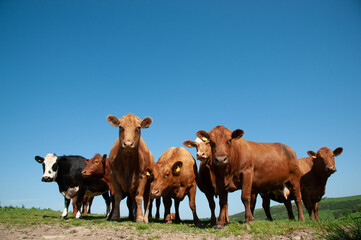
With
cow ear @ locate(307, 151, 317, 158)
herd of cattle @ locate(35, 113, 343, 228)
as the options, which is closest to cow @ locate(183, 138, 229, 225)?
herd of cattle @ locate(35, 113, 343, 228)

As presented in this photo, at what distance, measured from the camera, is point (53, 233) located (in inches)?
318

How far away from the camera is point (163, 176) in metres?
10.5

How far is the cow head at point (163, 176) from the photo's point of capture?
10.3 meters

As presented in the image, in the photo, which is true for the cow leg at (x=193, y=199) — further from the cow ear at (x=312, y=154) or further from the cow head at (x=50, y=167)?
the cow ear at (x=312, y=154)

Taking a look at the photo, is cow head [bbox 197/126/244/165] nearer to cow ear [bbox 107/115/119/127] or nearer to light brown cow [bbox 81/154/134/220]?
cow ear [bbox 107/115/119/127]

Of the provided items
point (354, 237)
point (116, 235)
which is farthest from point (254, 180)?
point (116, 235)

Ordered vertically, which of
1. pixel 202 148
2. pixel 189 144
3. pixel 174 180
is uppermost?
pixel 189 144

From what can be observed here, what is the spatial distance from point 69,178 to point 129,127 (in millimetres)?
5026

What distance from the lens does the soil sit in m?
7.18

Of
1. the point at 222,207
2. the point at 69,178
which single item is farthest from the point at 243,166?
the point at 69,178

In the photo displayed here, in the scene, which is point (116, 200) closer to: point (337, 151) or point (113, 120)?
point (113, 120)

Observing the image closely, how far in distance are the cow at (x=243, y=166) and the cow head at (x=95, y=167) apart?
207 inches

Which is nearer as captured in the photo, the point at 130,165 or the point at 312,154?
the point at 130,165

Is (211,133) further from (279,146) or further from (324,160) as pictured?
(324,160)
